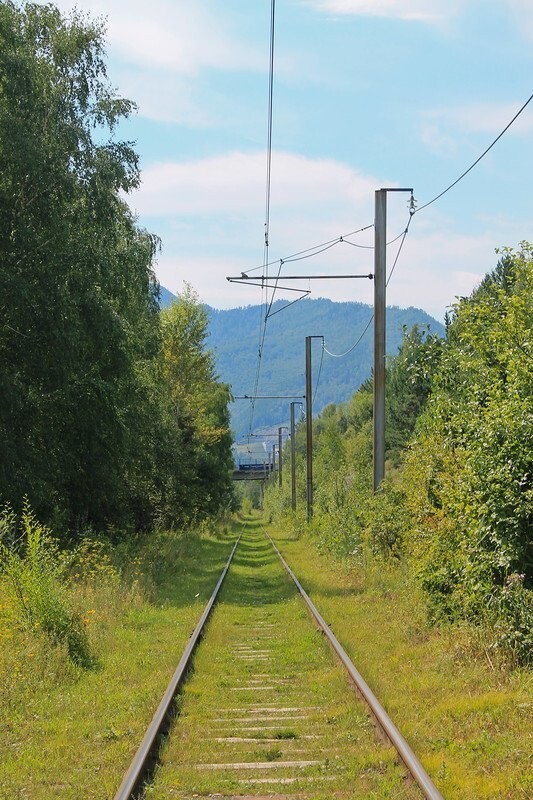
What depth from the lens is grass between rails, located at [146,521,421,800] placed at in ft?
20.5

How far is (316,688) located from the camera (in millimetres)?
9555

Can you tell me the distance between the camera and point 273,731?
25.5ft

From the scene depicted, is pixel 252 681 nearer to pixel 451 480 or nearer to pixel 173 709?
pixel 173 709

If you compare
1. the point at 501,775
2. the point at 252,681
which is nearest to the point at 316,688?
the point at 252,681

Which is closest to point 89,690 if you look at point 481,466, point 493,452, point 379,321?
point 481,466

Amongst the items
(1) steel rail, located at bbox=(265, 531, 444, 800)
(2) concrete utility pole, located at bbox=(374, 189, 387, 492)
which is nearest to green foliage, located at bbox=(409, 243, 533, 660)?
(1) steel rail, located at bbox=(265, 531, 444, 800)

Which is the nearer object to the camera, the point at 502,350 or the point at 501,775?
the point at 501,775

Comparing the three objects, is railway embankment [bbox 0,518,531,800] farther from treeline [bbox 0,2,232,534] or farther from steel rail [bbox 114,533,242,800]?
treeline [bbox 0,2,232,534]

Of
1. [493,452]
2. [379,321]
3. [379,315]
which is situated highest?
[379,315]

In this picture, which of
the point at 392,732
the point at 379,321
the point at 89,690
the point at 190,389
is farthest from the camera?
the point at 190,389

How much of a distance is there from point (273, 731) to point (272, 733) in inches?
2.0

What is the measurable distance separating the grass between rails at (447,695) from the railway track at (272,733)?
263 mm

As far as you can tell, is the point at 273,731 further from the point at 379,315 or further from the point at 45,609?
the point at 379,315

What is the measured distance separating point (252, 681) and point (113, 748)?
130 inches
